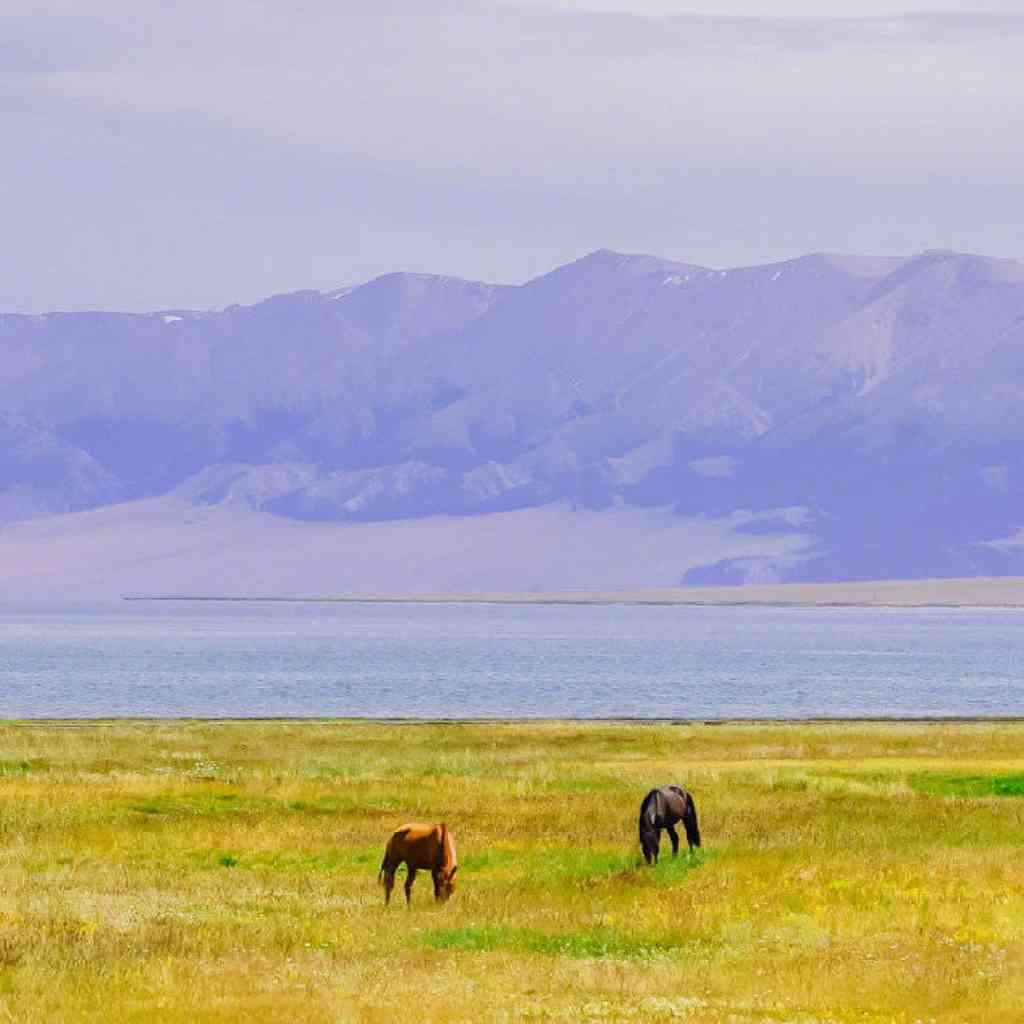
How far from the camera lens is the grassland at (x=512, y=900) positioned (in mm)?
21688

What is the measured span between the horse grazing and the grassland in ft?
1.07

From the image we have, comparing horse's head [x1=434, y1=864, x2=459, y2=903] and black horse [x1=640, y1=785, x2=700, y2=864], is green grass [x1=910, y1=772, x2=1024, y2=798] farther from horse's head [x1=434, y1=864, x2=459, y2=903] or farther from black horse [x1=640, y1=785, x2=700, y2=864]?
horse's head [x1=434, y1=864, x2=459, y2=903]

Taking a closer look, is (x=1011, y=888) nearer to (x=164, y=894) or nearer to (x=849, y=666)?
(x=164, y=894)

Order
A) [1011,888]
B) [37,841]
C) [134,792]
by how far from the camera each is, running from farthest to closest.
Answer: [134,792], [37,841], [1011,888]

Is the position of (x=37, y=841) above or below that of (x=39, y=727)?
below

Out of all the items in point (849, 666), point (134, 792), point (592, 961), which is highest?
point (849, 666)

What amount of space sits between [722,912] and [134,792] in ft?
72.2

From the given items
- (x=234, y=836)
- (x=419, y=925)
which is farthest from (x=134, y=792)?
(x=419, y=925)

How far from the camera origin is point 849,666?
604 feet

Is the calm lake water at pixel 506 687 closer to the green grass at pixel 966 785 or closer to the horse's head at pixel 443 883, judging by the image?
the green grass at pixel 966 785

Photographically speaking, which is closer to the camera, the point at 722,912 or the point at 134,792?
the point at 722,912

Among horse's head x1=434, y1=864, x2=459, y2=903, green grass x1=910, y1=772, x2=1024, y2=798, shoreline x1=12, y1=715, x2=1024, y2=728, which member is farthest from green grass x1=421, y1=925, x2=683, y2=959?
shoreline x1=12, y1=715, x2=1024, y2=728

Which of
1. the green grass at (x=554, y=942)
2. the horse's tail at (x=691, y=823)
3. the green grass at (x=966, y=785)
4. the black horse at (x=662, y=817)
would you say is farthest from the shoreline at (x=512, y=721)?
the green grass at (x=554, y=942)

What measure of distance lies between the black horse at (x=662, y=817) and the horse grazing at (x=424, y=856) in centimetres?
393
